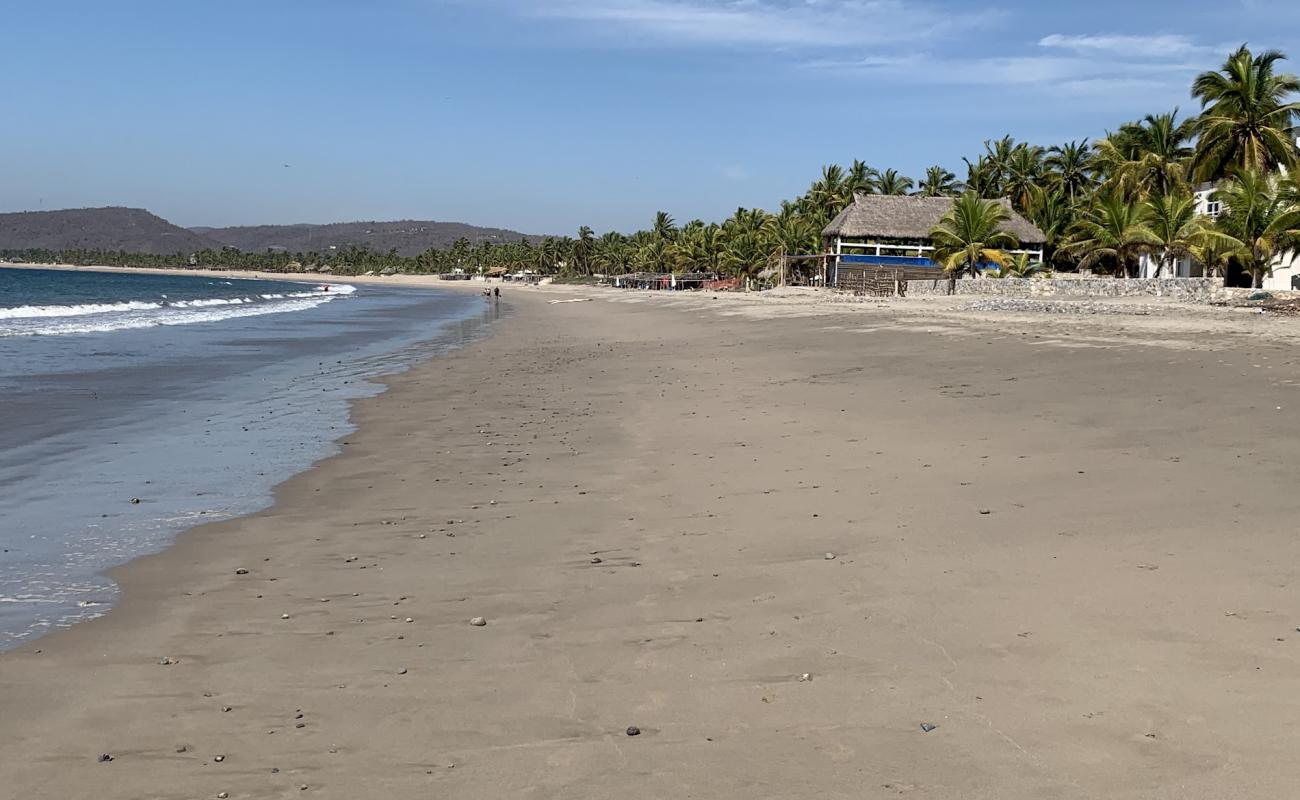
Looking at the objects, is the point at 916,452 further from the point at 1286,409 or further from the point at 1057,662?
the point at 1057,662

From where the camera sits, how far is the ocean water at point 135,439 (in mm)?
7371

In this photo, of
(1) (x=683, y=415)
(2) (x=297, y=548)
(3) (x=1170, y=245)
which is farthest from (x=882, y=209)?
(2) (x=297, y=548)

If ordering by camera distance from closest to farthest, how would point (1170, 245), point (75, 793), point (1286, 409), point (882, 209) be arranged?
point (75, 793), point (1286, 409), point (1170, 245), point (882, 209)

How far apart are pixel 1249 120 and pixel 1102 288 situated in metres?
14.8

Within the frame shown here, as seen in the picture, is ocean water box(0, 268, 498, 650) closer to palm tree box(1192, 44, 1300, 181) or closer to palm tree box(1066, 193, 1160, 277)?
palm tree box(1066, 193, 1160, 277)

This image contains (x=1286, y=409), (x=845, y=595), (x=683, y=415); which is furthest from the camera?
(x=683, y=415)

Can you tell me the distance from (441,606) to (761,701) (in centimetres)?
234

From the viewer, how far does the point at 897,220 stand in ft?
208

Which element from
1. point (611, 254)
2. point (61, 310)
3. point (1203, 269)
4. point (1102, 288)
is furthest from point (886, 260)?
point (611, 254)

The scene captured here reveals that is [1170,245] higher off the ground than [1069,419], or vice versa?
[1170,245]

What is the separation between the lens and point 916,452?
10.3 metres

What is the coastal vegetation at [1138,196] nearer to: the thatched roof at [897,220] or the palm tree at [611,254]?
the thatched roof at [897,220]

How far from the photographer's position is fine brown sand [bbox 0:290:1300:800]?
3.96 meters

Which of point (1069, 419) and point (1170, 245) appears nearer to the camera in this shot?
point (1069, 419)
